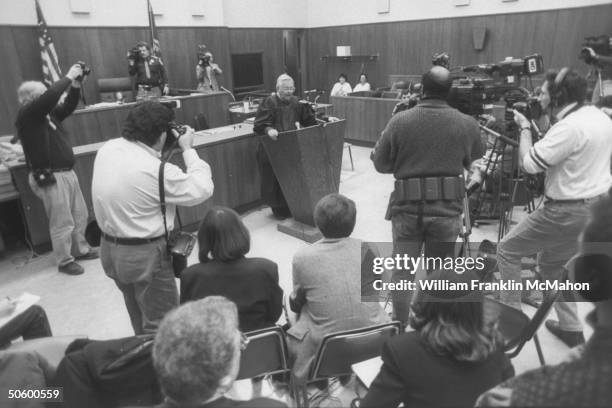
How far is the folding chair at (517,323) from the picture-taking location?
1.86 meters

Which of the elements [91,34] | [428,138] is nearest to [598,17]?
[428,138]

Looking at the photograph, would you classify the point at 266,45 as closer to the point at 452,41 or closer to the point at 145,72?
the point at 452,41

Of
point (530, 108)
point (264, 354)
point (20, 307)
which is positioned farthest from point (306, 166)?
point (20, 307)

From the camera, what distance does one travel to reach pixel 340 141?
436 centimetres

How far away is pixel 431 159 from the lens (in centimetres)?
227

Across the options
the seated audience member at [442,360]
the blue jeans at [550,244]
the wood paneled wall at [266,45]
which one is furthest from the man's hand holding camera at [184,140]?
the wood paneled wall at [266,45]

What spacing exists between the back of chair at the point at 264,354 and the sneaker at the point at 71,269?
2461mm

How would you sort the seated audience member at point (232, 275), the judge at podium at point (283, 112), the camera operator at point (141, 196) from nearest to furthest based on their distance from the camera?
the seated audience member at point (232, 275) → the camera operator at point (141, 196) → the judge at podium at point (283, 112)

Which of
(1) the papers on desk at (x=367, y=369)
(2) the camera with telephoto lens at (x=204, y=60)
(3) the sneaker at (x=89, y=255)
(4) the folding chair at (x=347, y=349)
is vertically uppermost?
(2) the camera with telephoto lens at (x=204, y=60)

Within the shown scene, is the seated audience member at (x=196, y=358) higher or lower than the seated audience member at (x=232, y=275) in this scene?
higher

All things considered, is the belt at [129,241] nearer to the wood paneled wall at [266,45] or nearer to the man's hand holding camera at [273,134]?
the man's hand holding camera at [273,134]

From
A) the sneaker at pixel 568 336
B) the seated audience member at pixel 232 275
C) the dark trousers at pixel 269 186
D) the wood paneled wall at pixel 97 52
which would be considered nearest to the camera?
the seated audience member at pixel 232 275

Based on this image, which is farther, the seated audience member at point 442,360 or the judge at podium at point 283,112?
the judge at podium at point 283,112

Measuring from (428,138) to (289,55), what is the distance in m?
10.2
